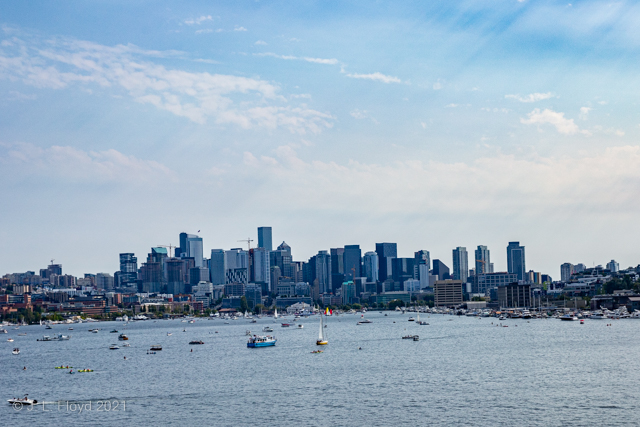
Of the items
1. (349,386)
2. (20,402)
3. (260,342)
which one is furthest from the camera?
(260,342)

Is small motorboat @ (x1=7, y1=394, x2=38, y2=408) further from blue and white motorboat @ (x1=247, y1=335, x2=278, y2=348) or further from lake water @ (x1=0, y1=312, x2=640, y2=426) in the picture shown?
blue and white motorboat @ (x1=247, y1=335, x2=278, y2=348)

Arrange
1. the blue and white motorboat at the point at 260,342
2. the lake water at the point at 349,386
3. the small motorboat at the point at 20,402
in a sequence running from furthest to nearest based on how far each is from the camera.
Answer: the blue and white motorboat at the point at 260,342 → the small motorboat at the point at 20,402 → the lake water at the point at 349,386

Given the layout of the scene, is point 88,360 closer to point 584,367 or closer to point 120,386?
point 120,386

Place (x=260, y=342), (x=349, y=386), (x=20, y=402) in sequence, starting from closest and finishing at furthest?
(x=20, y=402), (x=349, y=386), (x=260, y=342)

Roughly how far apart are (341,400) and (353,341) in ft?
305

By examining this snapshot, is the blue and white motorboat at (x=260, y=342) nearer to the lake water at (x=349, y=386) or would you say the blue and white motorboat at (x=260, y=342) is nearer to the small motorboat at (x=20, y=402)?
the lake water at (x=349, y=386)

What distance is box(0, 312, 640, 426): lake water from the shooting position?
7412cm

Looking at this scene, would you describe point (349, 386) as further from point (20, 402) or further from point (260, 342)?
point (260, 342)

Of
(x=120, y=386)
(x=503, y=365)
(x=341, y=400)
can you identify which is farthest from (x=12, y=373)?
(x=503, y=365)

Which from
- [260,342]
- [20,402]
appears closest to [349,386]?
[20,402]

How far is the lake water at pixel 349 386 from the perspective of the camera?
243 ft

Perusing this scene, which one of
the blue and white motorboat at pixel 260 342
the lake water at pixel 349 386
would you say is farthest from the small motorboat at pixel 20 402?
the blue and white motorboat at pixel 260 342

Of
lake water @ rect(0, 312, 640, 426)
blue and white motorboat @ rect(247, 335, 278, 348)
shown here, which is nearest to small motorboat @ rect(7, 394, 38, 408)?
lake water @ rect(0, 312, 640, 426)

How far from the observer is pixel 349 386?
306 ft
